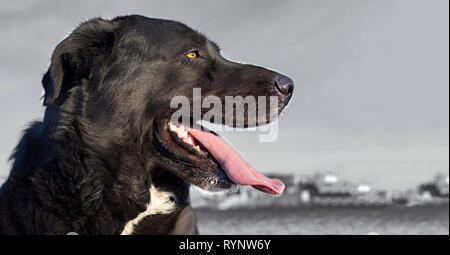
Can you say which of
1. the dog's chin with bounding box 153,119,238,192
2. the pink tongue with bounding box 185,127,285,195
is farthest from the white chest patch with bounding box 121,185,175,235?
the pink tongue with bounding box 185,127,285,195

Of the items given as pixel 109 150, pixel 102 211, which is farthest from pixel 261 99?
pixel 102 211

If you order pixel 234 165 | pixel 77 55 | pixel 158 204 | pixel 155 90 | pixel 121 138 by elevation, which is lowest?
pixel 158 204

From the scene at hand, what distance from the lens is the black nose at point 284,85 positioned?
348 cm

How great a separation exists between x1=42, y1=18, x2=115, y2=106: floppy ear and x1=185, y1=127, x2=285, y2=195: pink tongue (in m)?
0.88

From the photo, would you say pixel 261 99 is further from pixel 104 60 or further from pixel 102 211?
pixel 102 211

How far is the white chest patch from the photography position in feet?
10.6

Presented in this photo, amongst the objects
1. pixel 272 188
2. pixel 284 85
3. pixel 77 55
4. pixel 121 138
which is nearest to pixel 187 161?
pixel 121 138

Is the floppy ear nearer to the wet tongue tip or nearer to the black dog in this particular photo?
the black dog

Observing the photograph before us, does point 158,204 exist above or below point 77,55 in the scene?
below

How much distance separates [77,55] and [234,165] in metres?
Result: 1.42

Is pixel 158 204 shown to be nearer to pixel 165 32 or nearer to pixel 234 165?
pixel 234 165

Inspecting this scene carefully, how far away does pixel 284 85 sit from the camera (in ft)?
11.5

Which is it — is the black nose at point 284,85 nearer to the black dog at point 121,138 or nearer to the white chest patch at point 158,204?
the black dog at point 121,138
